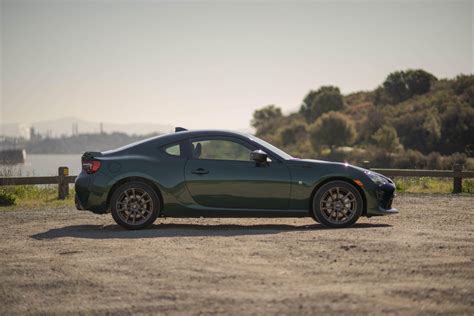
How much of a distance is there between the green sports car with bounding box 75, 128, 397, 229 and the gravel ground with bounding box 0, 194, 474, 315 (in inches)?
12.6

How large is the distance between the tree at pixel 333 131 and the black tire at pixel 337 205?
262 ft

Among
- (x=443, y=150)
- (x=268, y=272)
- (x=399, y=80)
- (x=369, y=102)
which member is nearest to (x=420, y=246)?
(x=268, y=272)

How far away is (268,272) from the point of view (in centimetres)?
695

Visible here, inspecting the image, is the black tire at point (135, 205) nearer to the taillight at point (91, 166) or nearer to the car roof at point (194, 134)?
the taillight at point (91, 166)

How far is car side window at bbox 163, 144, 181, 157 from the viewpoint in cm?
1078

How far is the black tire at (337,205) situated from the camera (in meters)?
10.6

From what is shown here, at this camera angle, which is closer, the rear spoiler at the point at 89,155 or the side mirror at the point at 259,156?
the side mirror at the point at 259,156

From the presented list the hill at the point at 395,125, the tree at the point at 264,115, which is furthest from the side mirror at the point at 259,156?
the tree at the point at 264,115

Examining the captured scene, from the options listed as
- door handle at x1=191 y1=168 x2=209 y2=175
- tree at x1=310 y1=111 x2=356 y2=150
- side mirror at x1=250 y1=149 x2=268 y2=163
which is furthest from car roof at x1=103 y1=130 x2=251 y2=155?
tree at x1=310 y1=111 x2=356 y2=150

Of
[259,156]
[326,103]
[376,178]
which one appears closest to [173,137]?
[259,156]

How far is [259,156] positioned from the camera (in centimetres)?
1049

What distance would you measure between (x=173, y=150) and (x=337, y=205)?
274 centimetres

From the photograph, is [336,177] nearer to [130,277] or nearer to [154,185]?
[154,185]

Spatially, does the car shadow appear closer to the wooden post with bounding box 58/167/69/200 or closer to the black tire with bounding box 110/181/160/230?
the black tire with bounding box 110/181/160/230
